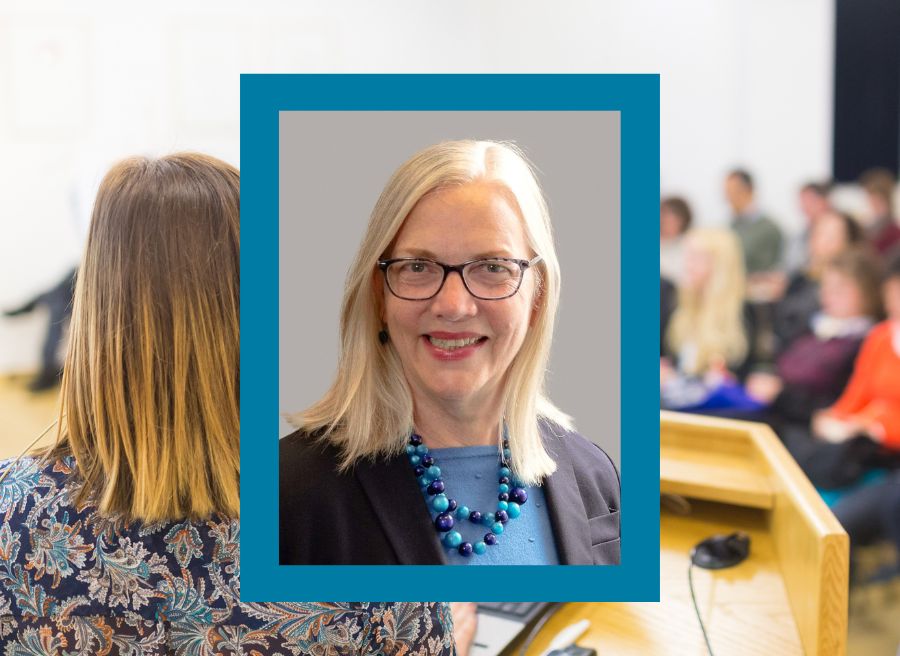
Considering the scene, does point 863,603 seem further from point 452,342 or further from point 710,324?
point 452,342

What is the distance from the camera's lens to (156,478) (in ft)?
2.55

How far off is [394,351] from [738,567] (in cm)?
80

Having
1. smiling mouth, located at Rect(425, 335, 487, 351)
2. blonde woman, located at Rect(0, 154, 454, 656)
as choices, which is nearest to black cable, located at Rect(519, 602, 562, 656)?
blonde woman, located at Rect(0, 154, 454, 656)

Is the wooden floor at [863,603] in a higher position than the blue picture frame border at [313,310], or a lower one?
lower

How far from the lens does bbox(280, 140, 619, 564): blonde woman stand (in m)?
0.66

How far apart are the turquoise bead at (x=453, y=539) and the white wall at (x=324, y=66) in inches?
129

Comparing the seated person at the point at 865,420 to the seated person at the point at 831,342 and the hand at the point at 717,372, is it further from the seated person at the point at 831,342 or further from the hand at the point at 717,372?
the hand at the point at 717,372

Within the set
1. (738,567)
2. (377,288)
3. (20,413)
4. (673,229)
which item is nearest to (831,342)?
(673,229)

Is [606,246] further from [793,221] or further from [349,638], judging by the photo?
[793,221]

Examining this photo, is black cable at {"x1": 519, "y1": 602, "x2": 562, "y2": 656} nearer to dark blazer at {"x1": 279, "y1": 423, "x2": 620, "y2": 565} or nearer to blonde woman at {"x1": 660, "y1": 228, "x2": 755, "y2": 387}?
dark blazer at {"x1": 279, "y1": 423, "x2": 620, "y2": 565}

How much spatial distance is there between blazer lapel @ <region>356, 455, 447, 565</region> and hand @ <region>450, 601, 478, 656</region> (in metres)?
0.35

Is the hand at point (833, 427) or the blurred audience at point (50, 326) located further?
the blurred audience at point (50, 326)

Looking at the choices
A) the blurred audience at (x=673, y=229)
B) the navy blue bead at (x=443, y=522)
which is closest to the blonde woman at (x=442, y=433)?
the navy blue bead at (x=443, y=522)

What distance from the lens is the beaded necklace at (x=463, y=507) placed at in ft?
2.22
